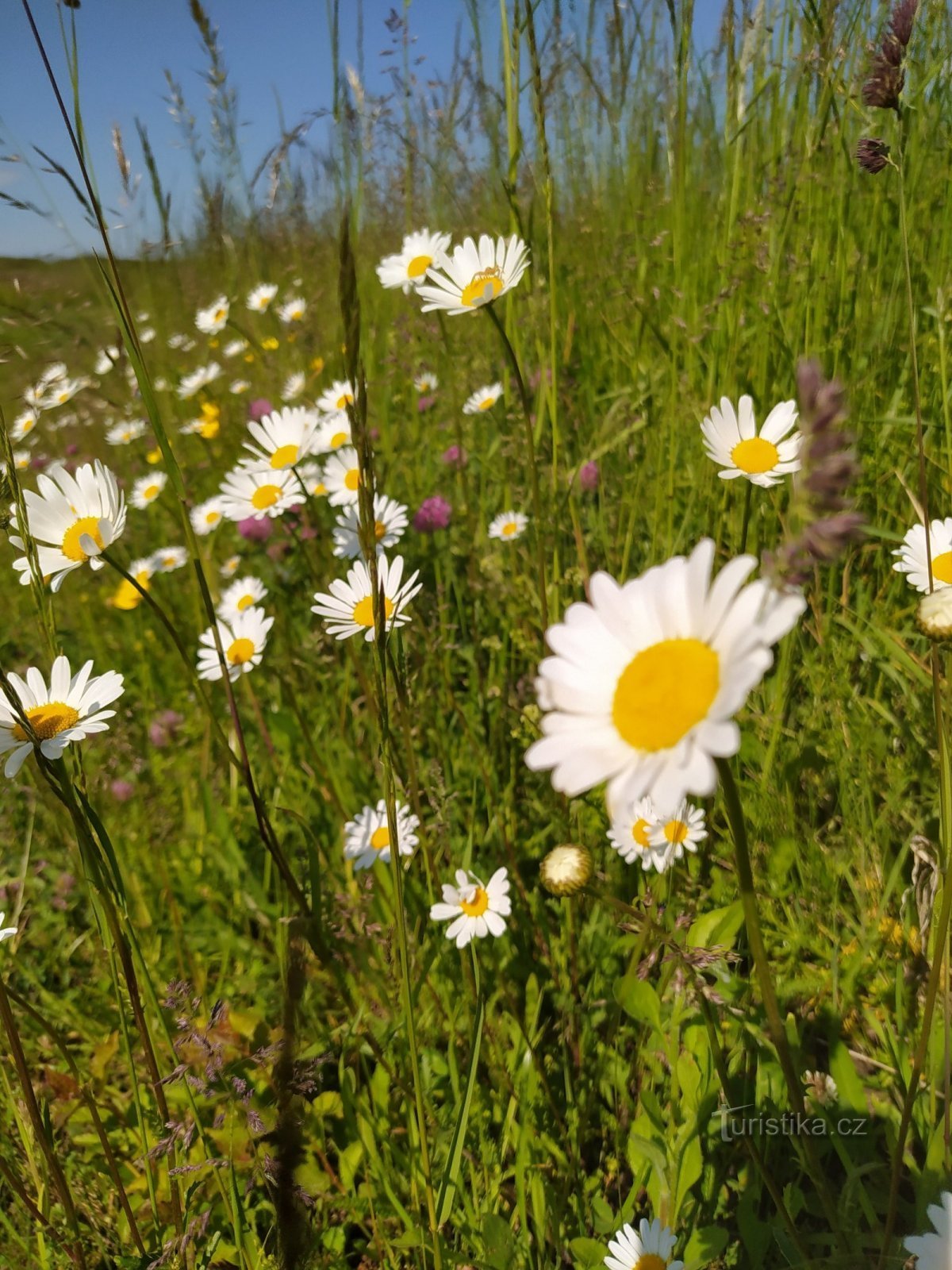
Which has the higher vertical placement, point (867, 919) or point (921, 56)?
point (921, 56)

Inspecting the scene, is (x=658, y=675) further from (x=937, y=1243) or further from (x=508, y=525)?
(x=508, y=525)

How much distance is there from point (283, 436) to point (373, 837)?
3.00ft

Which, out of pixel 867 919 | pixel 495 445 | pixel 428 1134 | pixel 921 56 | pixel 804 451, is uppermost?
pixel 921 56

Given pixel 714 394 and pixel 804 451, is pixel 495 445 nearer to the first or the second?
pixel 714 394

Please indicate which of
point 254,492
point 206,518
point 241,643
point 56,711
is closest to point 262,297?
point 206,518

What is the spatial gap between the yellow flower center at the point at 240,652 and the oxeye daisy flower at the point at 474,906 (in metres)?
0.71

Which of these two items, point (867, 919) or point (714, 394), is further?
point (714, 394)

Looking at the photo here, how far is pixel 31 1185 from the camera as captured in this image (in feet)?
3.98

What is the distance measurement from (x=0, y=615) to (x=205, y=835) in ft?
6.20

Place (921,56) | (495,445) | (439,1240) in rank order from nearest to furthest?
1. (439,1240)
2. (921,56)
3. (495,445)

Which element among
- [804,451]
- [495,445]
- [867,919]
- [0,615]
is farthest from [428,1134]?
[0,615]

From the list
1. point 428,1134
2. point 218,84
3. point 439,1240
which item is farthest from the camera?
point 218,84

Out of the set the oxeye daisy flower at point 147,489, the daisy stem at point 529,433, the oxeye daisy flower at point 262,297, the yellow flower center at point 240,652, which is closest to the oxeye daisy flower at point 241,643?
the yellow flower center at point 240,652

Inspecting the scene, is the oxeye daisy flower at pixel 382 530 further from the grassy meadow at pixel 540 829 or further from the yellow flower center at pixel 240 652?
the yellow flower center at pixel 240 652
